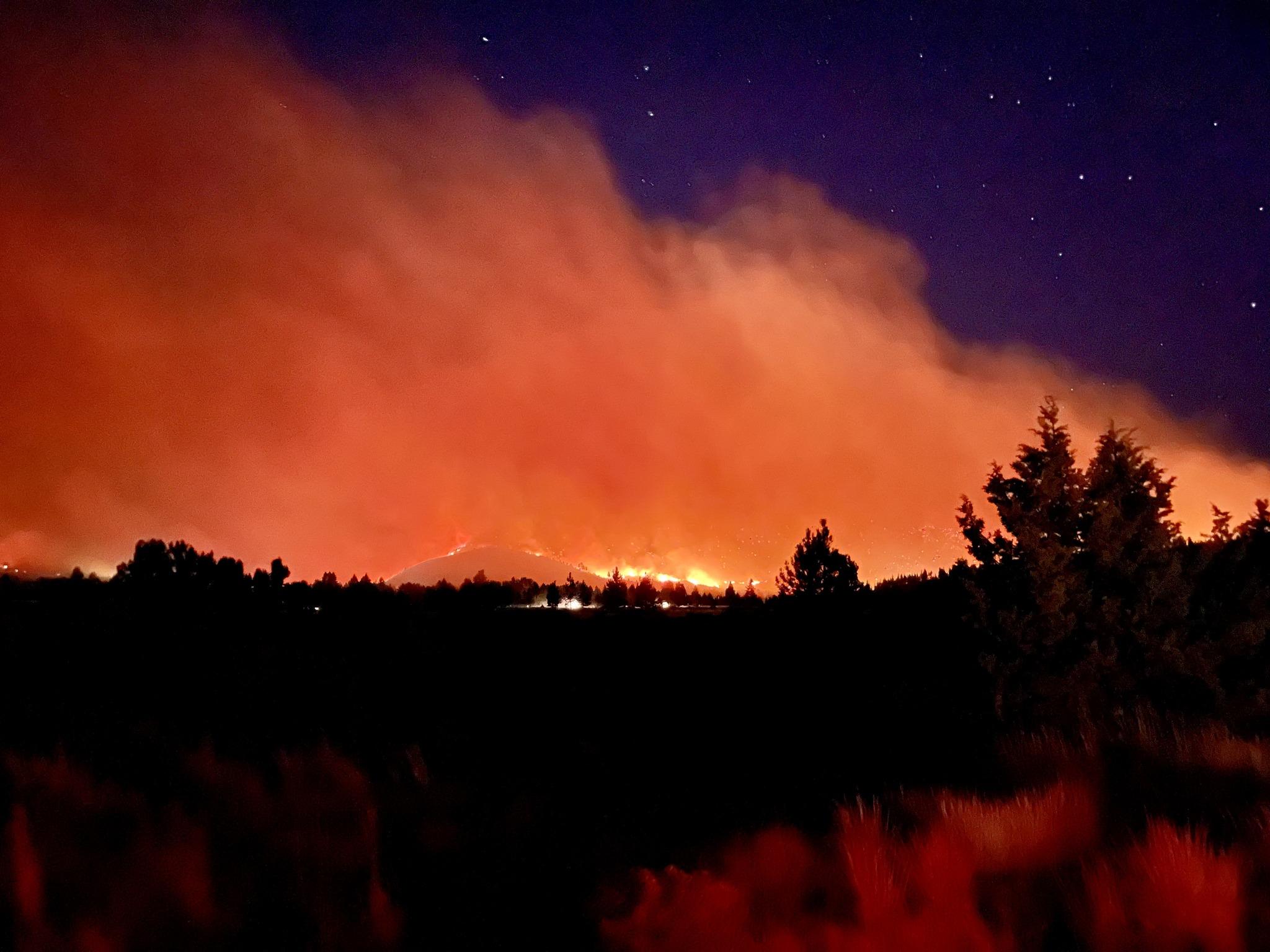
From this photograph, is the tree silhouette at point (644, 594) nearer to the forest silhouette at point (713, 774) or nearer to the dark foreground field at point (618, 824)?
the forest silhouette at point (713, 774)

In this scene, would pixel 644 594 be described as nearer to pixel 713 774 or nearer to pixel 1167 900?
pixel 713 774

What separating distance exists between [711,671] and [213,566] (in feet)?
70.9

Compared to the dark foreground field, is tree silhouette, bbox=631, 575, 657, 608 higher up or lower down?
higher up

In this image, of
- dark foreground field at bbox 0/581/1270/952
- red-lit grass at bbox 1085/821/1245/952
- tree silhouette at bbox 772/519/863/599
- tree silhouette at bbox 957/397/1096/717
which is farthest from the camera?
tree silhouette at bbox 772/519/863/599

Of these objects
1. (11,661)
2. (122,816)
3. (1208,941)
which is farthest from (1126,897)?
(11,661)

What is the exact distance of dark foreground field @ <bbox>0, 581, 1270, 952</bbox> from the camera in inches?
175

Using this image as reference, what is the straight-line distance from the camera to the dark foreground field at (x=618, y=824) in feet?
14.6

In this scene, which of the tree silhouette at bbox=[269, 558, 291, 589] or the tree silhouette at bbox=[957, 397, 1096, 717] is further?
the tree silhouette at bbox=[269, 558, 291, 589]

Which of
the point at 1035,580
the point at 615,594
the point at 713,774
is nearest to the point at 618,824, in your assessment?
the point at 713,774

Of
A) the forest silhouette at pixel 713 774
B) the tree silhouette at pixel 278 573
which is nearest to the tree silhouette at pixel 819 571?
the forest silhouette at pixel 713 774

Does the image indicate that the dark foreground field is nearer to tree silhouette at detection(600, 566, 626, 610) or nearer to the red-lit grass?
the red-lit grass

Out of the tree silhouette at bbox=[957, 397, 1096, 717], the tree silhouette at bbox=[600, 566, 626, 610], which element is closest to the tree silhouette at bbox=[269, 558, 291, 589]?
the tree silhouette at bbox=[600, 566, 626, 610]

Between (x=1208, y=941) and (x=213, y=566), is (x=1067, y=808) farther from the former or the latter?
(x=213, y=566)

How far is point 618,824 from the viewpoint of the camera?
635 cm
